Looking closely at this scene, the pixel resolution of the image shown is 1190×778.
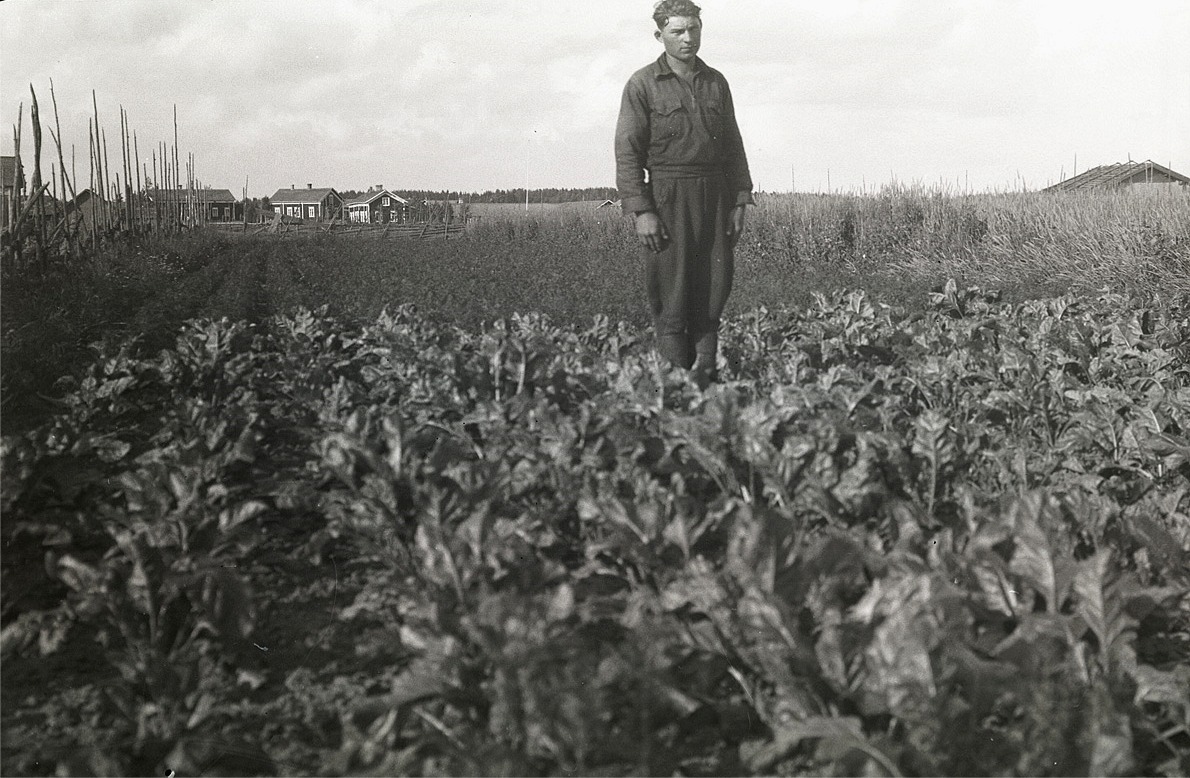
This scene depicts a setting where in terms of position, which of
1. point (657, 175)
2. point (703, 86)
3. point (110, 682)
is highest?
point (703, 86)

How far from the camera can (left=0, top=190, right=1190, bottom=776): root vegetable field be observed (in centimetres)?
225

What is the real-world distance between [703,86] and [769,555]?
390 centimetres

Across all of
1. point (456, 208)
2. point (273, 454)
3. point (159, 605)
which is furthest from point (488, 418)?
point (456, 208)

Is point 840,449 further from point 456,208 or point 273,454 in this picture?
point 456,208

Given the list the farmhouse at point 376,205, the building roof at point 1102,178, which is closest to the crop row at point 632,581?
the building roof at point 1102,178

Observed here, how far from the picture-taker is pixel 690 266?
5.96m

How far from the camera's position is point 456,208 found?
5309cm

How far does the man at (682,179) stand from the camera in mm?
5809

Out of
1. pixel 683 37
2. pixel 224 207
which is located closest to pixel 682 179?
pixel 683 37

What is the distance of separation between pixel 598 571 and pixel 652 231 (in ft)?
10.3

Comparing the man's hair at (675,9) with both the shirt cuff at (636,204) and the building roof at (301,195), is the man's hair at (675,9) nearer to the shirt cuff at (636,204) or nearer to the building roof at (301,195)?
the shirt cuff at (636,204)

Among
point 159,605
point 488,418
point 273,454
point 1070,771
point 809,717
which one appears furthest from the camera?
point 273,454

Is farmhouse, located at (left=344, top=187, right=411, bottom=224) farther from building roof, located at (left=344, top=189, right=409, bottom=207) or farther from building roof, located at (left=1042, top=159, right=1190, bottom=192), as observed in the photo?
building roof, located at (left=1042, top=159, right=1190, bottom=192)

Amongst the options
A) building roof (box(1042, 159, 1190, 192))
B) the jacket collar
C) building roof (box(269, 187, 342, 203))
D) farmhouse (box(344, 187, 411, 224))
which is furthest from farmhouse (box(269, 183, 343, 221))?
the jacket collar
